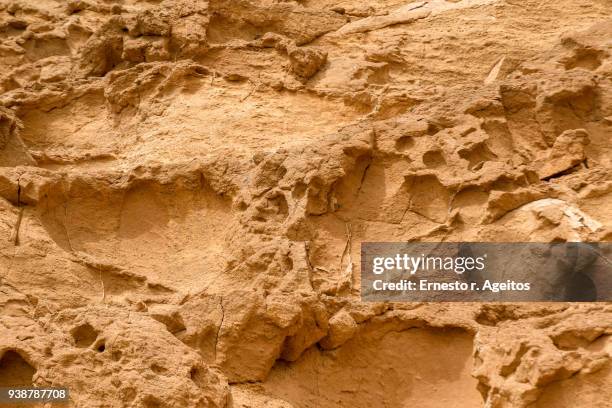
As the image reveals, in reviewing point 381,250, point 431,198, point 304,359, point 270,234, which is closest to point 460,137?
point 431,198

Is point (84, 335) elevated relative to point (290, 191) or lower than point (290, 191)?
lower

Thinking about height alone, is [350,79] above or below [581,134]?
above

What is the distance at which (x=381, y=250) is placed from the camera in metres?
5.09

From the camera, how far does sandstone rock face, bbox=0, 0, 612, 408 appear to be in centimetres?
425

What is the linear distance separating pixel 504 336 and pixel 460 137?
59.2 inches

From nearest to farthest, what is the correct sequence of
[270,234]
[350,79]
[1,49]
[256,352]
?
1. [256,352]
2. [270,234]
3. [350,79]
4. [1,49]

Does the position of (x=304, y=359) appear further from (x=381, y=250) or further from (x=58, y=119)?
(x=58, y=119)

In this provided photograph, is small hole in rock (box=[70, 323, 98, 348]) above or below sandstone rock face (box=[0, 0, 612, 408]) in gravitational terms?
below

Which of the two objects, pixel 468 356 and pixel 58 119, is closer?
pixel 468 356

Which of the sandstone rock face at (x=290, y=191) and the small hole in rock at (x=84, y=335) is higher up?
the sandstone rock face at (x=290, y=191)

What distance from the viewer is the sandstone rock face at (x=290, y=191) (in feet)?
13.9

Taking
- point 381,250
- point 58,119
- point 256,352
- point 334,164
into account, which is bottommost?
point 256,352

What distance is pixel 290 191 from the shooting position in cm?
523

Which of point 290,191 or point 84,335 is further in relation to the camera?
point 290,191
